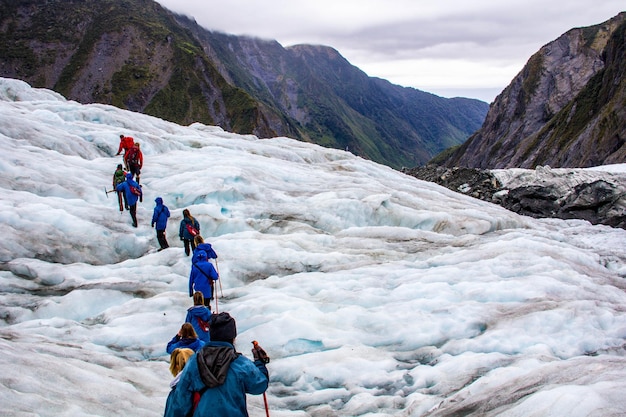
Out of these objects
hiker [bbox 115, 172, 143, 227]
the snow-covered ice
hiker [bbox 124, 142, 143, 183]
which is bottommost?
the snow-covered ice

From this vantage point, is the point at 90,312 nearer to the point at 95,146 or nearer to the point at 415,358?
the point at 415,358

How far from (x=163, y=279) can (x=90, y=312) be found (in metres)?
2.40

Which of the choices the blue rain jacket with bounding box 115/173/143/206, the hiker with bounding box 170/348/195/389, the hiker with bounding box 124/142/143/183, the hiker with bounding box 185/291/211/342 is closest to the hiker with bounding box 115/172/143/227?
the blue rain jacket with bounding box 115/173/143/206

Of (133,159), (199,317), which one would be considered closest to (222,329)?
(199,317)

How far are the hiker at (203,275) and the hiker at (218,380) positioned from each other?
6569 millimetres

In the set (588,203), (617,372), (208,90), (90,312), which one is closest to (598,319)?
(617,372)

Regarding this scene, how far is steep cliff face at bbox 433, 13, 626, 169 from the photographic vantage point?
290 ft

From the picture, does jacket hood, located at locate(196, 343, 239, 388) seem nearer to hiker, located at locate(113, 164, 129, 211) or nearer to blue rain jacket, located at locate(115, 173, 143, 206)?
blue rain jacket, located at locate(115, 173, 143, 206)

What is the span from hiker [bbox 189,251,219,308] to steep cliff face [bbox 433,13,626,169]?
74.0 meters

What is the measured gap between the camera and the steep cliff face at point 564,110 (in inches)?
3482

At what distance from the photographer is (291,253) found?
1698 cm

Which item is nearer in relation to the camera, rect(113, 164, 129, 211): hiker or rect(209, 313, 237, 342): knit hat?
rect(209, 313, 237, 342): knit hat

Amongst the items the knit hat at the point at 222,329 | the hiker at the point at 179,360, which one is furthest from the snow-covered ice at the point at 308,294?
the knit hat at the point at 222,329

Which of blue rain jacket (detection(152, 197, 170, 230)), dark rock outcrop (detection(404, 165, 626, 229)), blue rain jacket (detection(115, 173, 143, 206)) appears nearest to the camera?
blue rain jacket (detection(152, 197, 170, 230))
